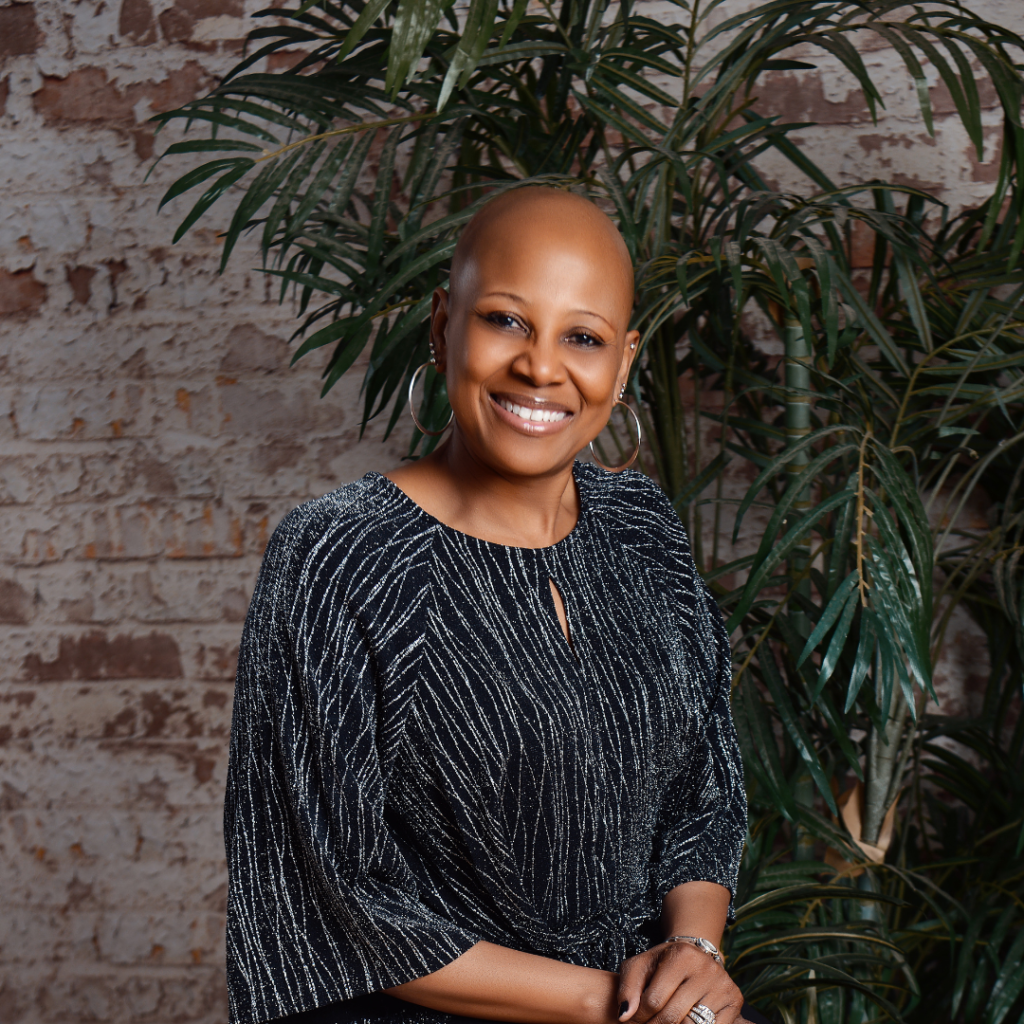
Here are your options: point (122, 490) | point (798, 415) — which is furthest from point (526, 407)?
point (122, 490)

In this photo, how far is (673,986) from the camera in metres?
0.83

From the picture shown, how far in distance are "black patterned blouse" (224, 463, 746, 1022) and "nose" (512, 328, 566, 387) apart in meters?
0.16

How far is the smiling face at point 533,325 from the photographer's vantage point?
0.84m

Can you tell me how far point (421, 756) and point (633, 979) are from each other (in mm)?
248

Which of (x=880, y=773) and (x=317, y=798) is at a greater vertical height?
(x=317, y=798)

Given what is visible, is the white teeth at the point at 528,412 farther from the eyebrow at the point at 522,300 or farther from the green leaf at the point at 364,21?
the green leaf at the point at 364,21

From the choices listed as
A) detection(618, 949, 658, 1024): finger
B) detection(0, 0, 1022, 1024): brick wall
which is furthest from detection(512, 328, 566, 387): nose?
detection(0, 0, 1022, 1024): brick wall

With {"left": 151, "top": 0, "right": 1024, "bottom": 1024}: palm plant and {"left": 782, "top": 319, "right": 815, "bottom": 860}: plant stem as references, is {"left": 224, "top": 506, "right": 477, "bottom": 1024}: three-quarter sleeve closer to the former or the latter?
{"left": 151, "top": 0, "right": 1024, "bottom": 1024}: palm plant

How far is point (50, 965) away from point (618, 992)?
1597mm

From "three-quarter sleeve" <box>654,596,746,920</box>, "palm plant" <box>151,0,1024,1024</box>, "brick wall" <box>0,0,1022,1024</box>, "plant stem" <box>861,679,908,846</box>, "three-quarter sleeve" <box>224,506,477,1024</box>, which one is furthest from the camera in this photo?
"brick wall" <box>0,0,1022,1024</box>

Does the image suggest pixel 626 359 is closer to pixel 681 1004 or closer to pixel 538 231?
pixel 538 231

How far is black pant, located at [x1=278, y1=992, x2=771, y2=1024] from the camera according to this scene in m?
0.86

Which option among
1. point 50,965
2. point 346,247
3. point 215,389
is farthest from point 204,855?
point 346,247

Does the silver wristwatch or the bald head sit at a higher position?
the bald head
